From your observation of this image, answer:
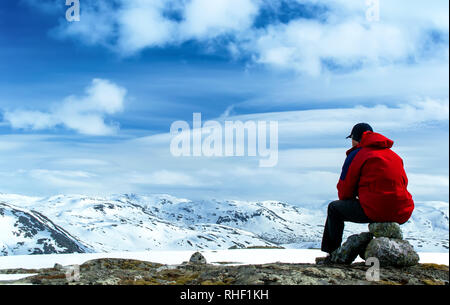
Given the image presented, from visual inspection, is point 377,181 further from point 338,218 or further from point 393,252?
point 393,252

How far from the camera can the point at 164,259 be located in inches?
585

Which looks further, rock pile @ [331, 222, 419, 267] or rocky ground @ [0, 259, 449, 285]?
rock pile @ [331, 222, 419, 267]

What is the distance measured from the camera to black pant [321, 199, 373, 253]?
9.45m

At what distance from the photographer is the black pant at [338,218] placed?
9453mm

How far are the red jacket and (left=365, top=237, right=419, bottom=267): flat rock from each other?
531 millimetres

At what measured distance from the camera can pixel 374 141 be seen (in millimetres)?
9500

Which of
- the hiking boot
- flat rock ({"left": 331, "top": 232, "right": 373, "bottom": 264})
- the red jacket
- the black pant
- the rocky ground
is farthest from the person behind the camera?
the hiking boot

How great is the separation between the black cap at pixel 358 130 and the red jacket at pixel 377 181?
348 mm

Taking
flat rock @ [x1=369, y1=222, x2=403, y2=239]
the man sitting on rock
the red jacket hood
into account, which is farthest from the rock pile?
the red jacket hood

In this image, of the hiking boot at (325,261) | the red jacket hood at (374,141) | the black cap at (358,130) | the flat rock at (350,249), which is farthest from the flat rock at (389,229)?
the black cap at (358,130)

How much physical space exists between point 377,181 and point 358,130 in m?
1.63

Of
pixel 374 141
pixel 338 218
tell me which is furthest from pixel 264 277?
pixel 374 141

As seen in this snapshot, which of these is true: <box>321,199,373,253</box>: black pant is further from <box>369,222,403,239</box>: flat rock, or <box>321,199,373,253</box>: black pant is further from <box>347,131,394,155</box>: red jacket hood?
<box>347,131,394,155</box>: red jacket hood
